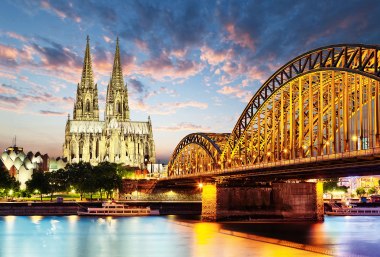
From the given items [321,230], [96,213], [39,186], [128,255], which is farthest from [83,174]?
[128,255]

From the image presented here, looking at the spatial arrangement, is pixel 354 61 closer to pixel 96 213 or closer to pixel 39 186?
pixel 96 213

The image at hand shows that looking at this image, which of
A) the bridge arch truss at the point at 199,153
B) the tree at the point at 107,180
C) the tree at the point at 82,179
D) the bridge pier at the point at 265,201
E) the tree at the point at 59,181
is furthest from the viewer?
the tree at the point at 59,181

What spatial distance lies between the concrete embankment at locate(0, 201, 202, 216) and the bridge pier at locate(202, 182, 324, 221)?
33280 mm

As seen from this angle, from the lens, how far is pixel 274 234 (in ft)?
255

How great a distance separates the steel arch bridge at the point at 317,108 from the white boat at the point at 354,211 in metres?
28.8

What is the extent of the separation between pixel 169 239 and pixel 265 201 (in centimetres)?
3100

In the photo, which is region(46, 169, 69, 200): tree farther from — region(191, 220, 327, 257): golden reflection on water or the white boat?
region(191, 220, 327, 257): golden reflection on water

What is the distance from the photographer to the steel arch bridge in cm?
5750

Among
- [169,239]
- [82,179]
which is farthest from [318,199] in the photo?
[82,179]

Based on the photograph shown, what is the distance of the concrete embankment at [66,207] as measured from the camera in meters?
121

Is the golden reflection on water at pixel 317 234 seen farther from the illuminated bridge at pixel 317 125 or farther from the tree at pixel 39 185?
the tree at pixel 39 185

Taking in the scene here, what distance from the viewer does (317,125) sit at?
77.8m

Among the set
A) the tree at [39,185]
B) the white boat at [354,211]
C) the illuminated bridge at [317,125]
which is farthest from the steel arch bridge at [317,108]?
the tree at [39,185]

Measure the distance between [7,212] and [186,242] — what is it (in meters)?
60.7
